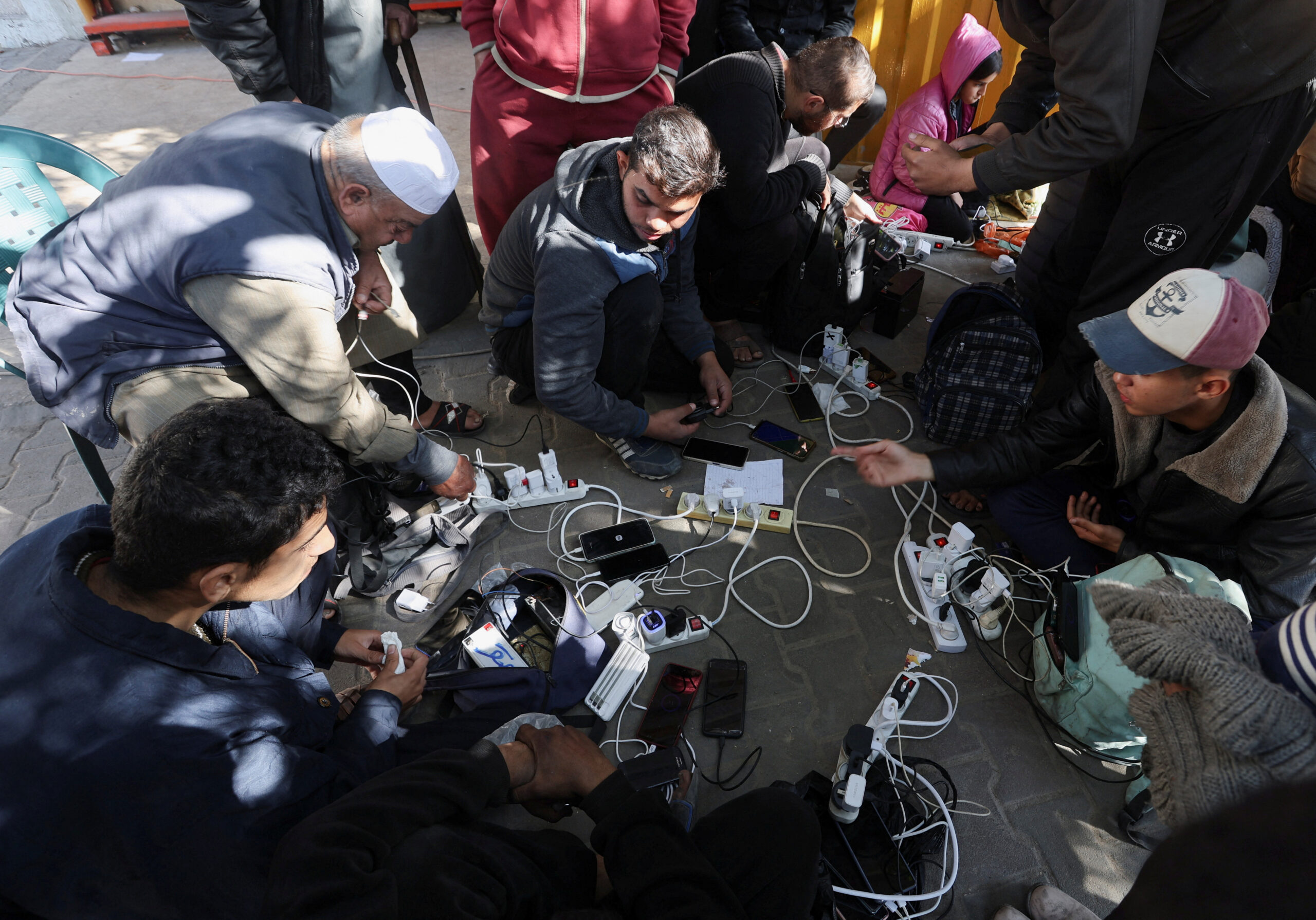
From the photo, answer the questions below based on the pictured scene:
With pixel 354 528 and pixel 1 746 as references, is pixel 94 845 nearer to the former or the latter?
pixel 1 746

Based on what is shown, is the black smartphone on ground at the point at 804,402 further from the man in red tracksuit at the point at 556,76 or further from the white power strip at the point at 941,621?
the man in red tracksuit at the point at 556,76

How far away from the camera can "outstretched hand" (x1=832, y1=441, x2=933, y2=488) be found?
2.70 metres

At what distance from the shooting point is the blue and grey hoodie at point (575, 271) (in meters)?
2.66

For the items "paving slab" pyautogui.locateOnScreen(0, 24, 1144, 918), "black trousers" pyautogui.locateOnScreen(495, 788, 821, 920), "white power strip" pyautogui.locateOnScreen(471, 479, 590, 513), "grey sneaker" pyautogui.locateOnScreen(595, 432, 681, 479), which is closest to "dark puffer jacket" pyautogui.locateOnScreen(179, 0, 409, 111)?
"paving slab" pyautogui.locateOnScreen(0, 24, 1144, 918)

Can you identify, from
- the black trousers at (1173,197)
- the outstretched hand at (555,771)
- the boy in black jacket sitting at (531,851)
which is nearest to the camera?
the boy in black jacket sitting at (531,851)

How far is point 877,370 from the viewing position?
377 cm

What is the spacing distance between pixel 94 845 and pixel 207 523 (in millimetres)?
627

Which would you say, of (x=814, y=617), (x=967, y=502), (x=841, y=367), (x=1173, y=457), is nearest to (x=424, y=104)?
(x=841, y=367)

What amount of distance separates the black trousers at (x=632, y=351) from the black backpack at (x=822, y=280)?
0.44 meters

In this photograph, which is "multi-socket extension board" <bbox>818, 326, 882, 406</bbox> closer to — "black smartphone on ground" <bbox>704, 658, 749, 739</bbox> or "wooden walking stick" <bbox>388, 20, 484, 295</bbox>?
"black smartphone on ground" <bbox>704, 658, 749, 739</bbox>

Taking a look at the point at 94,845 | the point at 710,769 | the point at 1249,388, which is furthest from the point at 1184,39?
the point at 94,845

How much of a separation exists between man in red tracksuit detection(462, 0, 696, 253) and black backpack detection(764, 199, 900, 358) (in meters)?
1.00

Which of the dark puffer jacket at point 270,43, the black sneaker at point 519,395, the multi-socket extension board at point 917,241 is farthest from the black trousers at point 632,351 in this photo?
the multi-socket extension board at point 917,241

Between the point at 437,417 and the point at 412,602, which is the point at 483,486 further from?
the point at 437,417
